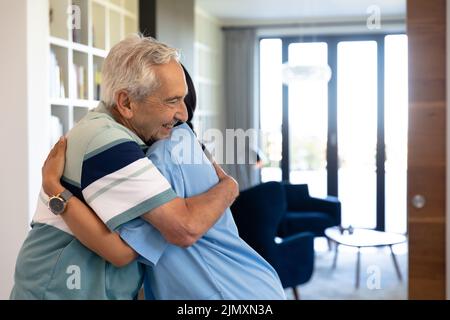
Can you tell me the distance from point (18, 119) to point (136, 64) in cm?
117

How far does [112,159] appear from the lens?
87 cm

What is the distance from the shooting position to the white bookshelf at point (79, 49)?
8.07ft

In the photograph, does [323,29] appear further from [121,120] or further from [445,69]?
[121,120]

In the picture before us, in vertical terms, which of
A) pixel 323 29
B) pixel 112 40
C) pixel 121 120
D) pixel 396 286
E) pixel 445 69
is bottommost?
pixel 396 286

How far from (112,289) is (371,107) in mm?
5219

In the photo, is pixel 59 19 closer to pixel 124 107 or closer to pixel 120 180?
pixel 124 107

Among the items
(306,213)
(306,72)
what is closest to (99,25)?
(306,72)

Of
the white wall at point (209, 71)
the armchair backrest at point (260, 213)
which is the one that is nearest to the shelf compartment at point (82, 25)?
the armchair backrest at point (260, 213)

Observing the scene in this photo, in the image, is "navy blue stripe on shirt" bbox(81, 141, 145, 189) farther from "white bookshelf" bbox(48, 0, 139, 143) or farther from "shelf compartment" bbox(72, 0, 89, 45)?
"shelf compartment" bbox(72, 0, 89, 45)

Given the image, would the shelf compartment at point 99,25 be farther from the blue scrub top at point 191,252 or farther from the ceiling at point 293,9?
the blue scrub top at point 191,252

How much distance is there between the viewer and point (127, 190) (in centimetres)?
88

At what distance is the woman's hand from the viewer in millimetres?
917

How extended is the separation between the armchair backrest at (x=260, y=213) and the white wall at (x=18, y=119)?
1.04 m
